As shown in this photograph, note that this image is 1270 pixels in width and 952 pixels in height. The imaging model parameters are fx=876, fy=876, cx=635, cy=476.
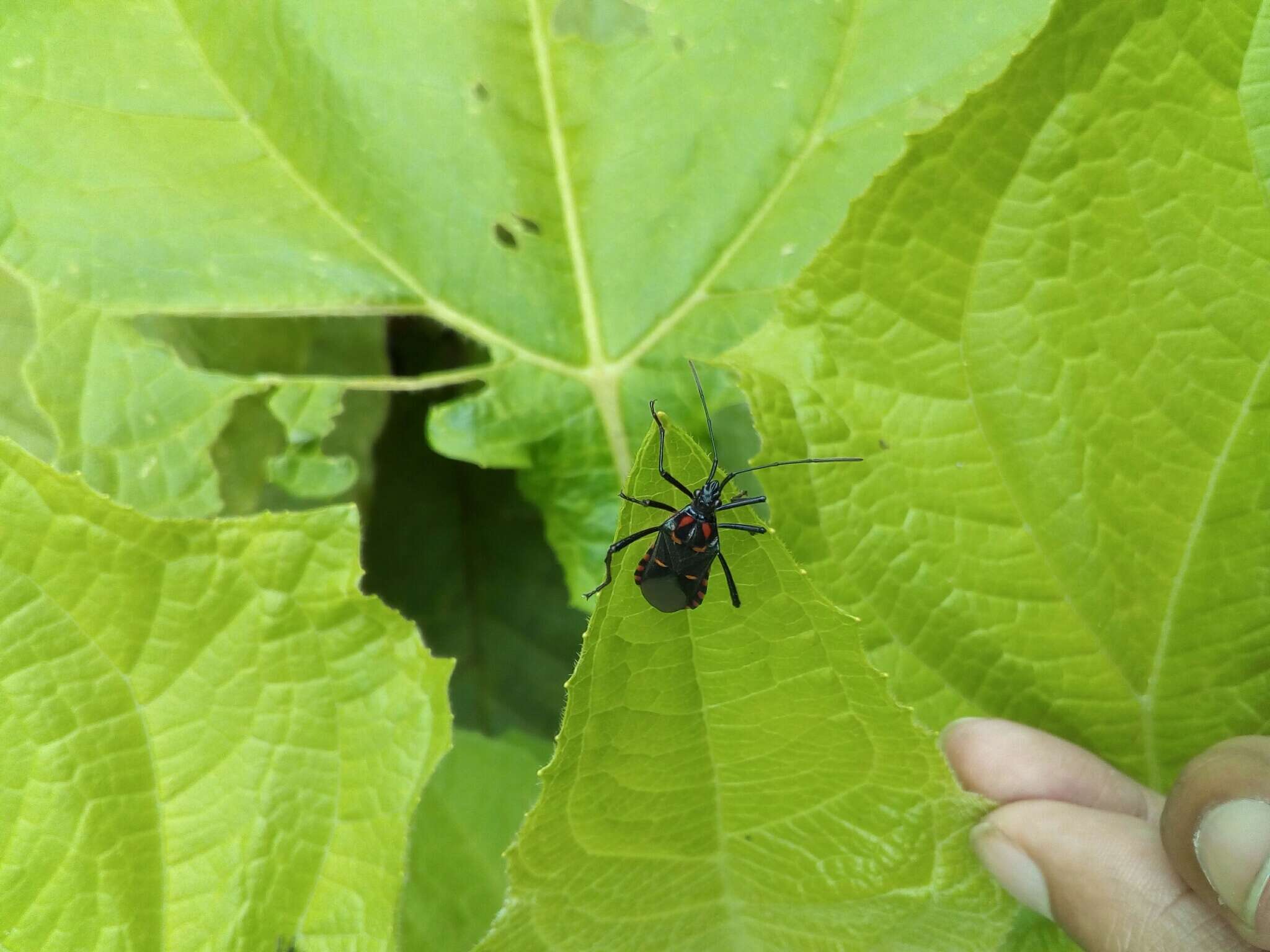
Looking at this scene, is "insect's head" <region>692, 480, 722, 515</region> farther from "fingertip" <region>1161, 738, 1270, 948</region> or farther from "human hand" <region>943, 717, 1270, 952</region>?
"fingertip" <region>1161, 738, 1270, 948</region>

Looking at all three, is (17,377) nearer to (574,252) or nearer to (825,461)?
(574,252)

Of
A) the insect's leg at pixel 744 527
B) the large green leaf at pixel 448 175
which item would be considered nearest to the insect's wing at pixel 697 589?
the insect's leg at pixel 744 527

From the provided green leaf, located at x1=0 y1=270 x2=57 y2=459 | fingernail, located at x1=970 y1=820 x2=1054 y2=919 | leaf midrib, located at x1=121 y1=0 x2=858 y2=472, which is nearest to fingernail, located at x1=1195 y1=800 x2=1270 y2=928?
fingernail, located at x1=970 y1=820 x2=1054 y2=919

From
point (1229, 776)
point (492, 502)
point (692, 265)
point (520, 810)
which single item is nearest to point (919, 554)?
point (1229, 776)

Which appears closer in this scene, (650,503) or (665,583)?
(650,503)

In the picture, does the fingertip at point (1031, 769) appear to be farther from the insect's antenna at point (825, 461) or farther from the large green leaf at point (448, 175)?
the large green leaf at point (448, 175)

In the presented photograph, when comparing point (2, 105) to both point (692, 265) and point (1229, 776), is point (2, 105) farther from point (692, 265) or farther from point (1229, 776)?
point (1229, 776)

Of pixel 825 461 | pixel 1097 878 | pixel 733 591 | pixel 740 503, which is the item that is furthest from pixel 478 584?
pixel 1097 878
